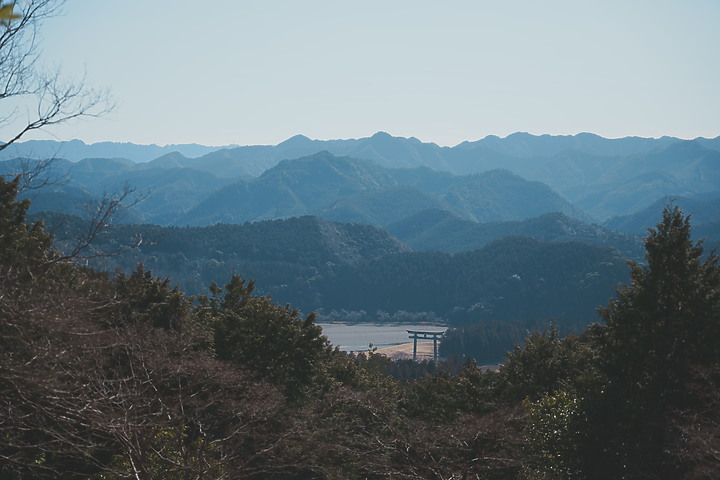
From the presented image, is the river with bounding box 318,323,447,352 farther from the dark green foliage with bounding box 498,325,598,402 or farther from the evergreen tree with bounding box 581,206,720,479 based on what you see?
the evergreen tree with bounding box 581,206,720,479

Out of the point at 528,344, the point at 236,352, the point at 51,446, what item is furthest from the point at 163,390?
the point at 528,344

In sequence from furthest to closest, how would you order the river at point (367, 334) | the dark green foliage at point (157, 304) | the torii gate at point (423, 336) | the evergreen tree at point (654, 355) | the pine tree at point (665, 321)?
the river at point (367, 334) < the torii gate at point (423, 336) < the dark green foliage at point (157, 304) < the pine tree at point (665, 321) < the evergreen tree at point (654, 355)

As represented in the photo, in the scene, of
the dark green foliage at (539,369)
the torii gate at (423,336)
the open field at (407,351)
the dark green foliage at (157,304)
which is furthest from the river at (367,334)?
the dark green foliage at (157,304)

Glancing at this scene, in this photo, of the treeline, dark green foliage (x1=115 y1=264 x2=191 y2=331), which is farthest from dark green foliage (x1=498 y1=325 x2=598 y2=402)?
dark green foliage (x1=115 y1=264 x2=191 y2=331)

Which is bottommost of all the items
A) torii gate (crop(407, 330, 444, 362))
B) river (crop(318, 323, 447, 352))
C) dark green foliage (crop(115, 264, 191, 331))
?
river (crop(318, 323, 447, 352))

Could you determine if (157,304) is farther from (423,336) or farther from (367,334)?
(367,334)

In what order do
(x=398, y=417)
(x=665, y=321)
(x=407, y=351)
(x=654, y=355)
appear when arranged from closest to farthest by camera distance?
(x=654, y=355)
(x=665, y=321)
(x=398, y=417)
(x=407, y=351)

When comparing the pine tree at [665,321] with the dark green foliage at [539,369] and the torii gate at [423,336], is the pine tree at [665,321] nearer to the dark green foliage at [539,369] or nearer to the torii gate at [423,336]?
the dark green foliage at [539,369]

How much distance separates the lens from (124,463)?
15844 millimetres

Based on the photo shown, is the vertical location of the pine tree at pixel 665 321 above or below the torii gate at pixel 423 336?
above

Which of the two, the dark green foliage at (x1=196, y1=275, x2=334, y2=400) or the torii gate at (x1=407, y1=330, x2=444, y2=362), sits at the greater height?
the dark green foliage at (x1=196, y1=275, x2=334, y2=400)

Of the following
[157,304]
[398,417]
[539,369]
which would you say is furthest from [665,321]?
[157,304]

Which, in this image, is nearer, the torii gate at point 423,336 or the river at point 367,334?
the torii gate at point 423,336

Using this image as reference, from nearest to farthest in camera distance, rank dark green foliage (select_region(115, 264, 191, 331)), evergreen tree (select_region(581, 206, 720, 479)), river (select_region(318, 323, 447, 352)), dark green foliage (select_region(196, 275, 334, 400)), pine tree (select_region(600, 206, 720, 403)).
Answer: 1. evergreen tree (select_region(581, 206, 720, 479))
2. pine tree (select_region(600, 206, 720, 403))
3. dark green foliage (select_region(115, 264, 191, 331))
4. dark green foliage (select_region(196, 275, 334, 400))
5. river (select_region(318, 323, 447, 352))
